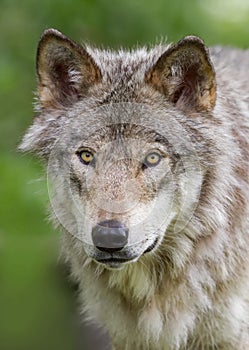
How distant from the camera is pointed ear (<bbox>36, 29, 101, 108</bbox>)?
544cm

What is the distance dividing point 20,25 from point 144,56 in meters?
3.64

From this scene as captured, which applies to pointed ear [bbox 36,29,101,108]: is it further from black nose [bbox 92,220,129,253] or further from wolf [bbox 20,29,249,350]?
black nose [bbox 92,220,129,253]

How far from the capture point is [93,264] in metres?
5.87

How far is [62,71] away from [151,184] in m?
0.91

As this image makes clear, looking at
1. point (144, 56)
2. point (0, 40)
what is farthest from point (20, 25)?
point (144, 56)

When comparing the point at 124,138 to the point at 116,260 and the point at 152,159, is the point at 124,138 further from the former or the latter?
the point at 116,260

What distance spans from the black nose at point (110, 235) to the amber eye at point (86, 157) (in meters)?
0.47

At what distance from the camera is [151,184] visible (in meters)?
5.17

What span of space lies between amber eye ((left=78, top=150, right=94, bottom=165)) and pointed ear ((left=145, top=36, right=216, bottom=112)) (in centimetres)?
54

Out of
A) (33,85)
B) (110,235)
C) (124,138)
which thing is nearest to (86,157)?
(124,138)

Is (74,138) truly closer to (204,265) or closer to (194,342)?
(204,265)

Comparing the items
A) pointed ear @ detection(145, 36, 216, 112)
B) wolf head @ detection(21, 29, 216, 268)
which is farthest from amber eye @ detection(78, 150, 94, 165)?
pointed ear @ detection(145, 36, 216, 112)

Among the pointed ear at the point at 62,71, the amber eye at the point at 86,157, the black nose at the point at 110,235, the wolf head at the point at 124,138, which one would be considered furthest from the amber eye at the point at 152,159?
the pointed ear at the point at 62,71

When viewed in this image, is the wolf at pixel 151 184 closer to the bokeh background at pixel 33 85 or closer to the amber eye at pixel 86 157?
the amber eye at pixel 86 157
